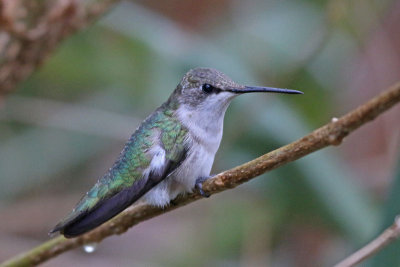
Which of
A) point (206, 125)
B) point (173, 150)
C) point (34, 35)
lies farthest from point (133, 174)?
point (34, 35)

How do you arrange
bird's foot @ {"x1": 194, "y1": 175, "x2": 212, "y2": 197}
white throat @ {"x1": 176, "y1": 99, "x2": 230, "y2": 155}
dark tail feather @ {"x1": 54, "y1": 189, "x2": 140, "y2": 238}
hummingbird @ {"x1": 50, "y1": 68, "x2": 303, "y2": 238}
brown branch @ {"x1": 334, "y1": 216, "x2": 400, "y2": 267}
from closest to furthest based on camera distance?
brown branch @ {"x1": 334, "y1": 216, "x2": 400, "y2": 267}, dark tail feather @ {"x1": 54, "y1": 189, "x2": 140, "y2": 238}, bird's foot @ {"x1": 194, "y1": 175, "x2": 212, "y2": 197}, hummingbird @ {"x1": 50, "y1": 68, "x2": 303, "y2": 238}, white throat @ {"x1": 176, "y1": 99, "x2": 230, "y2": 155}

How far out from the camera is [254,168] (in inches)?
44.1

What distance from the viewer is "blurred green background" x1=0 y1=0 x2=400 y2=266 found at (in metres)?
2.19

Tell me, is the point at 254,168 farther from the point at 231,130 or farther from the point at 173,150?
the point at 231,130

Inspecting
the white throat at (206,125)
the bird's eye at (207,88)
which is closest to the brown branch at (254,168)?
the white throat at (206,125)

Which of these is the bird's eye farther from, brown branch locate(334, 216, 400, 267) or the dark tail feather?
brown branch locate(334, 216, 400, 267)

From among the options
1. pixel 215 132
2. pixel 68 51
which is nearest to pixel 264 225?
pixel 215 132

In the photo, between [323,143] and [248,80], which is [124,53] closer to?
[248,80]

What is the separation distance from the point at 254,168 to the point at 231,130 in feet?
3.40

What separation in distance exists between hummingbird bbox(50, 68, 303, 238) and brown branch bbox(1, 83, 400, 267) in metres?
Result: 0.04

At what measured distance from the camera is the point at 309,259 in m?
Result: 2.72

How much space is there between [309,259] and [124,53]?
4.01ft

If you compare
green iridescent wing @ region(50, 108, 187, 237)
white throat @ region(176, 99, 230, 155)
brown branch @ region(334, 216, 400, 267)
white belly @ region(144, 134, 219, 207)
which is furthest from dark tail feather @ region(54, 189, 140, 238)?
brown branch @ region(334, 216, 400, 267)

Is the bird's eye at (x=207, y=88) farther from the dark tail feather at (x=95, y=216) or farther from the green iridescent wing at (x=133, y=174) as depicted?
the dark tail feather at (x=95, y=216)
